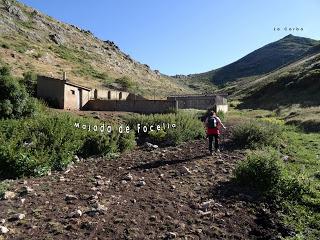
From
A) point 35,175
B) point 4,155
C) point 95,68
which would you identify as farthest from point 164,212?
point 95,68

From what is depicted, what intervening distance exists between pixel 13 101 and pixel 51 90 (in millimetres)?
10554

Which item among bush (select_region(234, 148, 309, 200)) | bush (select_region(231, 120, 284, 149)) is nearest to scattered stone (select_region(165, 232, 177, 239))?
bush (select_region(234, 148, 309, 200))

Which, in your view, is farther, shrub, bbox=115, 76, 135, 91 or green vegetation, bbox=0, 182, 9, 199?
shrub, bbox=115, 76, 135, 91

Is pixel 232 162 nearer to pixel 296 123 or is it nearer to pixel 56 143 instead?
pixel 56 143

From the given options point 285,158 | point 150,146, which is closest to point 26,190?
point 150,146

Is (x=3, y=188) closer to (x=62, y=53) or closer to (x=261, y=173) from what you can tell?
(x=261, y=173)

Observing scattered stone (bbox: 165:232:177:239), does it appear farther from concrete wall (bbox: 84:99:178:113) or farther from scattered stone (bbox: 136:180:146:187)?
concrete wall (bbox: 84:99:178:113)

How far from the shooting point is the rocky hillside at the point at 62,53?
69.9m

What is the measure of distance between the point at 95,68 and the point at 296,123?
60.6 meters

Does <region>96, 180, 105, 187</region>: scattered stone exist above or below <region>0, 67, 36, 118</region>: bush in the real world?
below

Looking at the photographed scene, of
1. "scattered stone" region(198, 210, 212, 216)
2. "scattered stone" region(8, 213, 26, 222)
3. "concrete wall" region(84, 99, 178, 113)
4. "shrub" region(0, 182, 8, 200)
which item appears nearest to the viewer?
"scattered stone" region(8, 213, 26, 222)

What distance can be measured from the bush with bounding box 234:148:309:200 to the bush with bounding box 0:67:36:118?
1412cm

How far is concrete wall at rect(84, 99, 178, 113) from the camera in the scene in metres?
32.9

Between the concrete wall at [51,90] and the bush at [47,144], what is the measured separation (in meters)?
16.4
